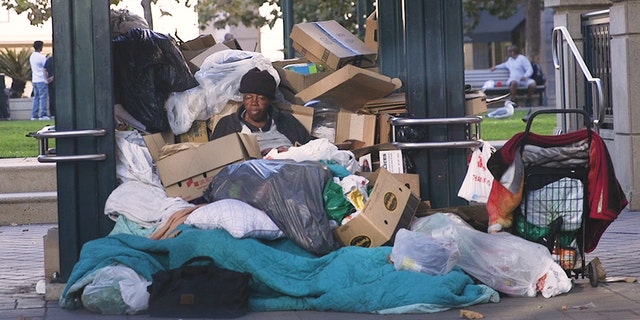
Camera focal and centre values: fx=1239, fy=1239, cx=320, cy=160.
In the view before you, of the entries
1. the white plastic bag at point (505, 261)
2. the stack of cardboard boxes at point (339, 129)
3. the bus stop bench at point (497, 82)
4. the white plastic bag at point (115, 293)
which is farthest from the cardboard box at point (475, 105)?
the bus stop bench at point (497, 82)

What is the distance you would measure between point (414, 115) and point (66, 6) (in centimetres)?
231

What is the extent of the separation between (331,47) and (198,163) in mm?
1695

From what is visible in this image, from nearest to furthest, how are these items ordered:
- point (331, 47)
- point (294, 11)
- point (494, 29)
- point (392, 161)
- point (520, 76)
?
point (392, 161), point (331, 47), point (294, 11), point (520, 76), point (494, 29)

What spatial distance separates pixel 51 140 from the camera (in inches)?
578

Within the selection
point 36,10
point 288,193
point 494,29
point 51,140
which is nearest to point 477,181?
point 288,193

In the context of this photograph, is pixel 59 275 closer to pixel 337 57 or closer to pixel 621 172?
pixel 337 57

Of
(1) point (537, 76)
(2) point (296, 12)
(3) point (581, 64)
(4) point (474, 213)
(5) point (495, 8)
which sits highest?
(5) point (495, 8)

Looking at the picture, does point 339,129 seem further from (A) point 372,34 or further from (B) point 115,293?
(B) point 115,293

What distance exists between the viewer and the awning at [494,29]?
43.9m

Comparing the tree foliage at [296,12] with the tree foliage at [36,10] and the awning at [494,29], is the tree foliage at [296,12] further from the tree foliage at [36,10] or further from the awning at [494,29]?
the awning at [494,29]

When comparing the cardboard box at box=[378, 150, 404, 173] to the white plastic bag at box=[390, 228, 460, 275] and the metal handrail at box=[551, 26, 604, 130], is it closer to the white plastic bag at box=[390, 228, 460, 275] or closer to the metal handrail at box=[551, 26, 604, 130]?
the white plastic bag at box=[390, 228, 460, 275]

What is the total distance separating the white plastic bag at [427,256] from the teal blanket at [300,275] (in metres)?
0.06

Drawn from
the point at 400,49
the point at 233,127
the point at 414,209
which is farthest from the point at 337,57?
the point at 414,209

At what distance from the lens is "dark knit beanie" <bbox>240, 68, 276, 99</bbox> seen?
8.30 m
